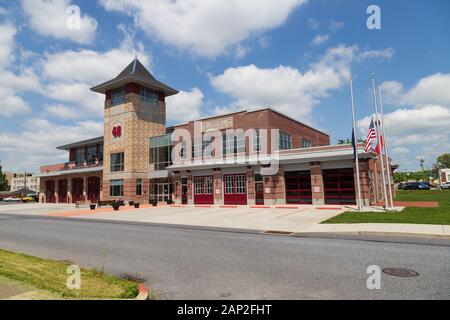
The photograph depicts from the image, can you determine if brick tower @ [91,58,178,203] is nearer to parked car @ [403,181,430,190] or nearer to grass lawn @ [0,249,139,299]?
grass lawn @ [0,249,139,299]

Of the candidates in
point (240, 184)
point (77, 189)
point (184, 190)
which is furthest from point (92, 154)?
point (240, 184)

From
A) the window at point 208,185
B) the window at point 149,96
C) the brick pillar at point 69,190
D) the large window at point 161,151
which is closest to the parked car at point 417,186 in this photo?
the window at point 208,185

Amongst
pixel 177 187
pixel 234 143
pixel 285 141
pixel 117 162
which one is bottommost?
pixel 177 187

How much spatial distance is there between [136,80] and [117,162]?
1146cm

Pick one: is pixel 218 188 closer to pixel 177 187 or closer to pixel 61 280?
pixel 177 187

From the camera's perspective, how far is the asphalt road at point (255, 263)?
5.61m

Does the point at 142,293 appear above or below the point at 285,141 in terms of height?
below

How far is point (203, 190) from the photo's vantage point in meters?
32.9

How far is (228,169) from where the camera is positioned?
31125 millimetres

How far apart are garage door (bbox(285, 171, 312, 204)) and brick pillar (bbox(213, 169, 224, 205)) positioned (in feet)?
23.4

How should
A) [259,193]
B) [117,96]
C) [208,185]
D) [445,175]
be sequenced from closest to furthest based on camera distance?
[259,193] → [208,185] → [117,96] → [445,175]

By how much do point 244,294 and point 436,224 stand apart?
11797 millimetres

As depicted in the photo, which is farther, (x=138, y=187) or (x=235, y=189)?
(x=138, y=187)

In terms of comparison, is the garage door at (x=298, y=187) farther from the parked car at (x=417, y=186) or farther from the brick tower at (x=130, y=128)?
the parked car at (x=417, y=186)
